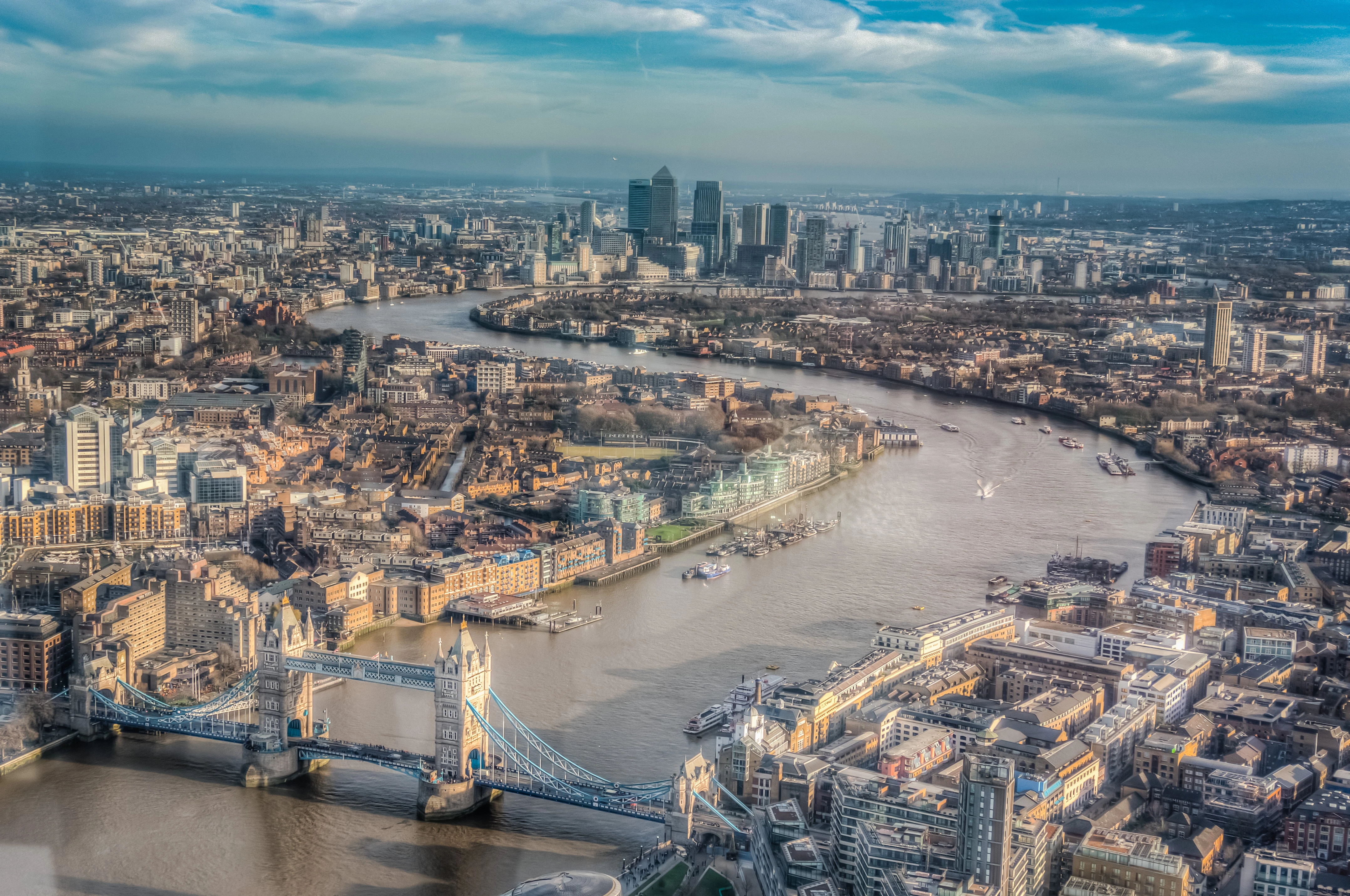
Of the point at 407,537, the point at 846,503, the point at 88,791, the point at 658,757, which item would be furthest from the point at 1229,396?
the point at 88,791

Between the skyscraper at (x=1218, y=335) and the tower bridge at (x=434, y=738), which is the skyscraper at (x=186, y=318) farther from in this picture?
the skyscraper at (x=1218, y=335)

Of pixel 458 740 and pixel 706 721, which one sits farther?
pixel 706 721

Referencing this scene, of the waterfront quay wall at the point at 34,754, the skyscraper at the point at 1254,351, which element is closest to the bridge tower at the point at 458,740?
the waterfront quay wall at the point at 34,754

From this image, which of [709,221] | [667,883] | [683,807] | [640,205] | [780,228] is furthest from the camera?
[780,228]

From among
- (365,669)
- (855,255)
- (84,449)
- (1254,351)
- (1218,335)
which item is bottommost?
(365,669)

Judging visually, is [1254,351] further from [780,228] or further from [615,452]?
[780,228]

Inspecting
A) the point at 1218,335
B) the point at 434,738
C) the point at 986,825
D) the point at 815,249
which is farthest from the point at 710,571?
the point at 815,249

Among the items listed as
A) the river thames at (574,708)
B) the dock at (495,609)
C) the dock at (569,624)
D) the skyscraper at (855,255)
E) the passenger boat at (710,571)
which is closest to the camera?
the river thames at (574,708)
